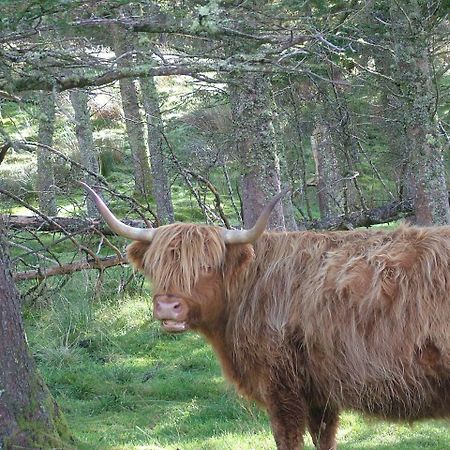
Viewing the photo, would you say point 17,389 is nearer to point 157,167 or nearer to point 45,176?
point 157,167

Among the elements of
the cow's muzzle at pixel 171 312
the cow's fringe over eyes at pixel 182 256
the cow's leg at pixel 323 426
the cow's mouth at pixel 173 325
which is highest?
the cow's fringe over eyes at pixel 182 256

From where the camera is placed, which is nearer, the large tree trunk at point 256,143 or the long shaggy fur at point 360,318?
the long shaggy fur at point 360,318

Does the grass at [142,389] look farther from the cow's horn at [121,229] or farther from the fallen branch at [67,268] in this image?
the cow's horn at [121,229]

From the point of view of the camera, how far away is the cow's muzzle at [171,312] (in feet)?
15.1

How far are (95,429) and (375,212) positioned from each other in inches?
221

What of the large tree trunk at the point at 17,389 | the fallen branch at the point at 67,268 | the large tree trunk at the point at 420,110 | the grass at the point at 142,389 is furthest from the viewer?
the fallen branch at the point at 67,268

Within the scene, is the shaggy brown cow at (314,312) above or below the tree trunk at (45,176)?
below

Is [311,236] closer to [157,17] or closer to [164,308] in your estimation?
[164,308]

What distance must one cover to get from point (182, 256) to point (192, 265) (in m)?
0.09

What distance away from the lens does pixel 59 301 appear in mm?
8914

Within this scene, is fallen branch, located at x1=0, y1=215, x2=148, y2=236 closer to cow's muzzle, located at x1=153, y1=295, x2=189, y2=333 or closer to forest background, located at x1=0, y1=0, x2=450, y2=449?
forest background, located at x1=0, y1=0, x2=450, y2=449

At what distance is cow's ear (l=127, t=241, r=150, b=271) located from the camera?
5.20 m

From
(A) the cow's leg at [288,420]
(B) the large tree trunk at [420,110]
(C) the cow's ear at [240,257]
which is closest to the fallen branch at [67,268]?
(B) the large tree trunk at [420,110]

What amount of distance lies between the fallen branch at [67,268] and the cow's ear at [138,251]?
10.1 ft
